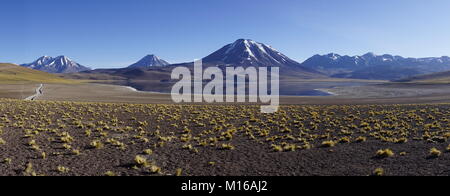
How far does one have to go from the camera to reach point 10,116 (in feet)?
71.2

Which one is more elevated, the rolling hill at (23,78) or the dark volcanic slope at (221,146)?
the rolling hill at (23,78)

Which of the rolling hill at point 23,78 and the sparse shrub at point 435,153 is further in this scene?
the rolling hill at point 23,78

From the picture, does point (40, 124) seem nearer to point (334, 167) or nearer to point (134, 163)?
point (134, 163)

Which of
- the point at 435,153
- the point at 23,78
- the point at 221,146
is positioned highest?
the point at 23,78

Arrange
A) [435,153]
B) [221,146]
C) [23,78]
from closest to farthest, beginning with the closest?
[435,153] → [221,146] → [23,78]

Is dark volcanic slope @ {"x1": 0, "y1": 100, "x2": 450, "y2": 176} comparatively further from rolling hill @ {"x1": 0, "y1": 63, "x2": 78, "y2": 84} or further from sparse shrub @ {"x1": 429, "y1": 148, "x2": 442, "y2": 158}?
rolling hill @ {"x1": 0, "y1": 63, "x2": 78, "y2": 84}

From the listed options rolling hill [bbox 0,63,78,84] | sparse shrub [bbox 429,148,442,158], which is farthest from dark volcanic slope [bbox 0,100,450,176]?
rolling hill [bbox 0,63,78,84]

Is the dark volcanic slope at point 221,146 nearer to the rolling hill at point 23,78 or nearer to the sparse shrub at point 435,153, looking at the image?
the sparse shrub at point 435,153

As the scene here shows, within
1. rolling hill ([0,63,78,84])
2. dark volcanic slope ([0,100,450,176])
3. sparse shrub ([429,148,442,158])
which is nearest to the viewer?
dark volcanic slope ([0,100,450,176])

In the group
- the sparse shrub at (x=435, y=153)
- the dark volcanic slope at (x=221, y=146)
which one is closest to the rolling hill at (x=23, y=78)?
the dark volcanic slope at (x=221, y=146)

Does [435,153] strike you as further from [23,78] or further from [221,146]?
[23,78]

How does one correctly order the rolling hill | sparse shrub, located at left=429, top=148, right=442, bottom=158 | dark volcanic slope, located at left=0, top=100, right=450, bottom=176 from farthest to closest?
the rolling hill → sparse shrub, located at left=429, top=148, right=442, bottom=158 → dark volcanic slope, located at left=0, top=100, right=450, bottom=176

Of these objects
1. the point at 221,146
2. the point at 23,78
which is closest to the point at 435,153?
the point at 221,146
